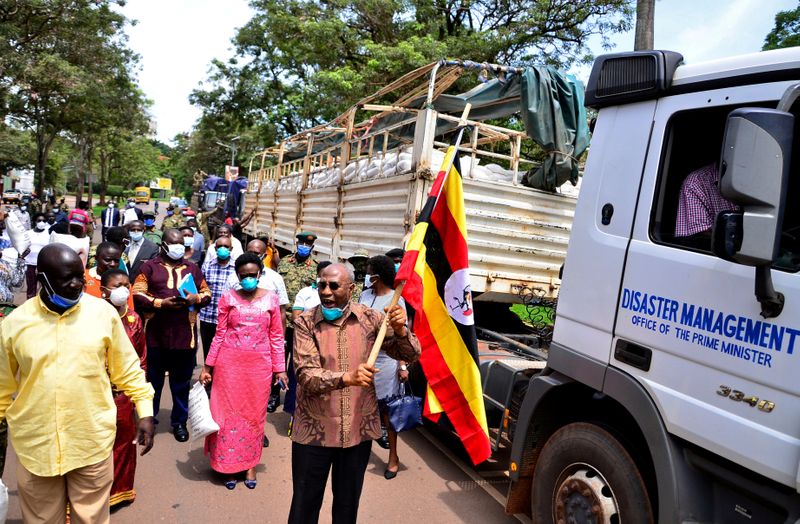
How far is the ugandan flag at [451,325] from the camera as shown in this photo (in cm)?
318

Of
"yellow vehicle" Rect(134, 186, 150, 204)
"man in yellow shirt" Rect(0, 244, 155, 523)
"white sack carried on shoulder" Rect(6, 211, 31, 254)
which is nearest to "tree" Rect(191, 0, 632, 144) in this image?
"white sack carried on shoulder" Rect(6, 211, 31, 254)

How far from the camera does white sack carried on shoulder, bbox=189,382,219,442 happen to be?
143 inches

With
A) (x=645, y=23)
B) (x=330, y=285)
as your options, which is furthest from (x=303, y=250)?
(x=645, y=23)

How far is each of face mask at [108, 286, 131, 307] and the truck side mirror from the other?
3.29m

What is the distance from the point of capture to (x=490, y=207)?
5.23 m

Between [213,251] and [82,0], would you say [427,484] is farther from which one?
[82,0]

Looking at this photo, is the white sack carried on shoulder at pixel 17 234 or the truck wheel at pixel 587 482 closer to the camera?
the truck wheel at pixel 587 482

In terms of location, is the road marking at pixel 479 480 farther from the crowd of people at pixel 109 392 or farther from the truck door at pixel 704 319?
the truck door at pixel 704 319

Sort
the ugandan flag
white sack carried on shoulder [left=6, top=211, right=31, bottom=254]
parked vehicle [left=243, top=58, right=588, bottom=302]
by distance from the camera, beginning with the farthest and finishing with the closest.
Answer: white sack carried on shoulder [left=6, top=211, right=31, bottom=254] < parked vehicle [left=243, top=58, right=588, bottom=302] < the ugandan flag

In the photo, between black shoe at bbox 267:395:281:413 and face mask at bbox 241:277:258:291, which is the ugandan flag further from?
black shoe at bbox 267:395:281:413

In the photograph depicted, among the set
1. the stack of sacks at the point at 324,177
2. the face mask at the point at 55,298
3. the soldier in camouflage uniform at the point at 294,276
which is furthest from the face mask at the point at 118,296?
the stack of sacks at the point at 324,177

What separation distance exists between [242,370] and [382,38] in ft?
47.0

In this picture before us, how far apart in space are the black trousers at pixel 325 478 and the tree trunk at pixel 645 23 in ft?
22.7

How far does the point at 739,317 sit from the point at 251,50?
24389 millimetres
